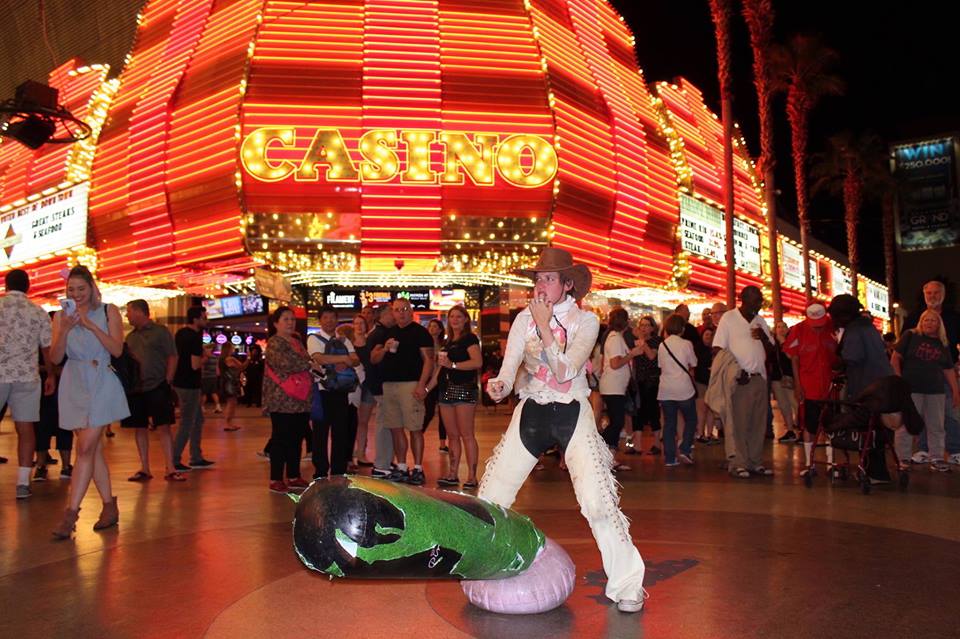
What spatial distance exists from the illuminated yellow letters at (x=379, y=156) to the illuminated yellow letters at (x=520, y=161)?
7.69 ft

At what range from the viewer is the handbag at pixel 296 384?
8.68 metres

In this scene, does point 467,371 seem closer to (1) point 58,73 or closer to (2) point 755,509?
(2) point 755,509

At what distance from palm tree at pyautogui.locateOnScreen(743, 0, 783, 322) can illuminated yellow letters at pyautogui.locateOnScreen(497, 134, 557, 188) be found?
485 inches

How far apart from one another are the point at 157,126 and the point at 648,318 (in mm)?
14444

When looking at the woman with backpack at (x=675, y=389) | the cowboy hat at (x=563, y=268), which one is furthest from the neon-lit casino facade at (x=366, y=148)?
the cowboy hat at (x=563, y=268)

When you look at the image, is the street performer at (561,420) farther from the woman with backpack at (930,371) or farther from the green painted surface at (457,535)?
the woman with backpack at (930,371)

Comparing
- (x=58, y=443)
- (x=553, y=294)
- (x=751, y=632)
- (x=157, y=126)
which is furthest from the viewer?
(x=157, y=126)

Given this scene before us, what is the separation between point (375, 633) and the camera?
4.21 m

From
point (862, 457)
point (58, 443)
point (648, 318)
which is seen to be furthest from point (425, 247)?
point (862, 457)

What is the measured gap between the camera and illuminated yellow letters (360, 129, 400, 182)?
742 inches

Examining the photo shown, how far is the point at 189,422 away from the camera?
10.5 meters

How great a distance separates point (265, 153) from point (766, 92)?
19.5 m

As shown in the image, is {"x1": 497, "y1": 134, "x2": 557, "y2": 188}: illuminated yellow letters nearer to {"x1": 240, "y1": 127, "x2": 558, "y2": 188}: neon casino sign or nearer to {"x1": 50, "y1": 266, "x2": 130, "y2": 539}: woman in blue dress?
{"x1": 240, "y1": 127, "x2": 558, "y2": 188}: neon casino sign

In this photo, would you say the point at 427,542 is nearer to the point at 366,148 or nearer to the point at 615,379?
the point at 615,379
